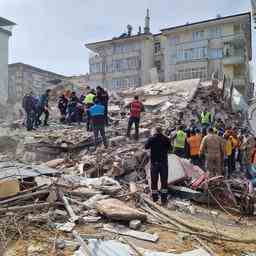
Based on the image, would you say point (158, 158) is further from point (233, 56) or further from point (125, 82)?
point (125, 82)

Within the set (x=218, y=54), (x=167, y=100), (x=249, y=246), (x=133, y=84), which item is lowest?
(x=249, y=246)

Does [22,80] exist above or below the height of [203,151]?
above

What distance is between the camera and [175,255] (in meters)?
4.71

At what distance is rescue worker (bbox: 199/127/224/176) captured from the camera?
8703 mm

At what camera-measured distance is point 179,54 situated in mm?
45250

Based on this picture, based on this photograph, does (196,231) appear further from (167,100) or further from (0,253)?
(167,100)

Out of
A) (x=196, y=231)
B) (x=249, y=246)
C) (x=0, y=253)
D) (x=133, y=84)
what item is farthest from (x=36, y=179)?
(x=133, y=84)

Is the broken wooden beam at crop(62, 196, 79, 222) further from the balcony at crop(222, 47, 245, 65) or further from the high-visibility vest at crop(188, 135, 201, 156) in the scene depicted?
the balcony at crop(222, 47, 245, 65)

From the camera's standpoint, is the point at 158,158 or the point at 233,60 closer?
the point at 158,158

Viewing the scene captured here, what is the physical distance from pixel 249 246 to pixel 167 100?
13834mm

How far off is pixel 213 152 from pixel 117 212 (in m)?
3.82

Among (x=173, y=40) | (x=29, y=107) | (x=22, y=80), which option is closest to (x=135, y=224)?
(x=29, y=107)

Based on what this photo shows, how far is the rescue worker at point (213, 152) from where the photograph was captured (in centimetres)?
870

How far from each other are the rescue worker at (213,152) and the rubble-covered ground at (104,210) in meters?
0.47
